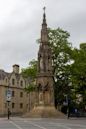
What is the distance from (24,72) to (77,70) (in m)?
10.8

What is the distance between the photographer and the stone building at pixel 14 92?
9631cm

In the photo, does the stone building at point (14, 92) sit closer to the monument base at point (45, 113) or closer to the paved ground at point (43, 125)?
the monument base at point (45, 113)

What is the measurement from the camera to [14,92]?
4028 inches

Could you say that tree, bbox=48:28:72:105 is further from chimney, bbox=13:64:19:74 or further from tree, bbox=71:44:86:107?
chimney, bbox=13:64:19:74

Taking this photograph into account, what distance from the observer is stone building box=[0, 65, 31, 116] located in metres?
96.3

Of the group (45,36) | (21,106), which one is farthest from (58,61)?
(21,106)

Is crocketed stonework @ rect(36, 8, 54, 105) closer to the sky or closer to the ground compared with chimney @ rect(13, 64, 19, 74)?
closer to the ground

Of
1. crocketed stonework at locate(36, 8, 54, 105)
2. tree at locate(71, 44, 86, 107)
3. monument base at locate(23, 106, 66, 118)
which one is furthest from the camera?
tree at locate(71, 44, 86, 107)

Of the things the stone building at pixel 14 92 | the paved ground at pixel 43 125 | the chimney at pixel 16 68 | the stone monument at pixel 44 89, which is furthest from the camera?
the chimney at pixel 16 68

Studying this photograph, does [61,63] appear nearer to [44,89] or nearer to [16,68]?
[44,89]

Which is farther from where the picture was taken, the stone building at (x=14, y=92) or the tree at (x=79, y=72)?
the stone building at (x=14, y=92)

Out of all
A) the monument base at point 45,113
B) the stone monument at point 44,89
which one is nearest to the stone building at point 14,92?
the stone monument at point 44,89

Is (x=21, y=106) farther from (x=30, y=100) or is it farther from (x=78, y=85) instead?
(x=78, y=85)

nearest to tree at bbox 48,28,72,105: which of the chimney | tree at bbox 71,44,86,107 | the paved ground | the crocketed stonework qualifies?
tree at bbox 71,44,86,107
